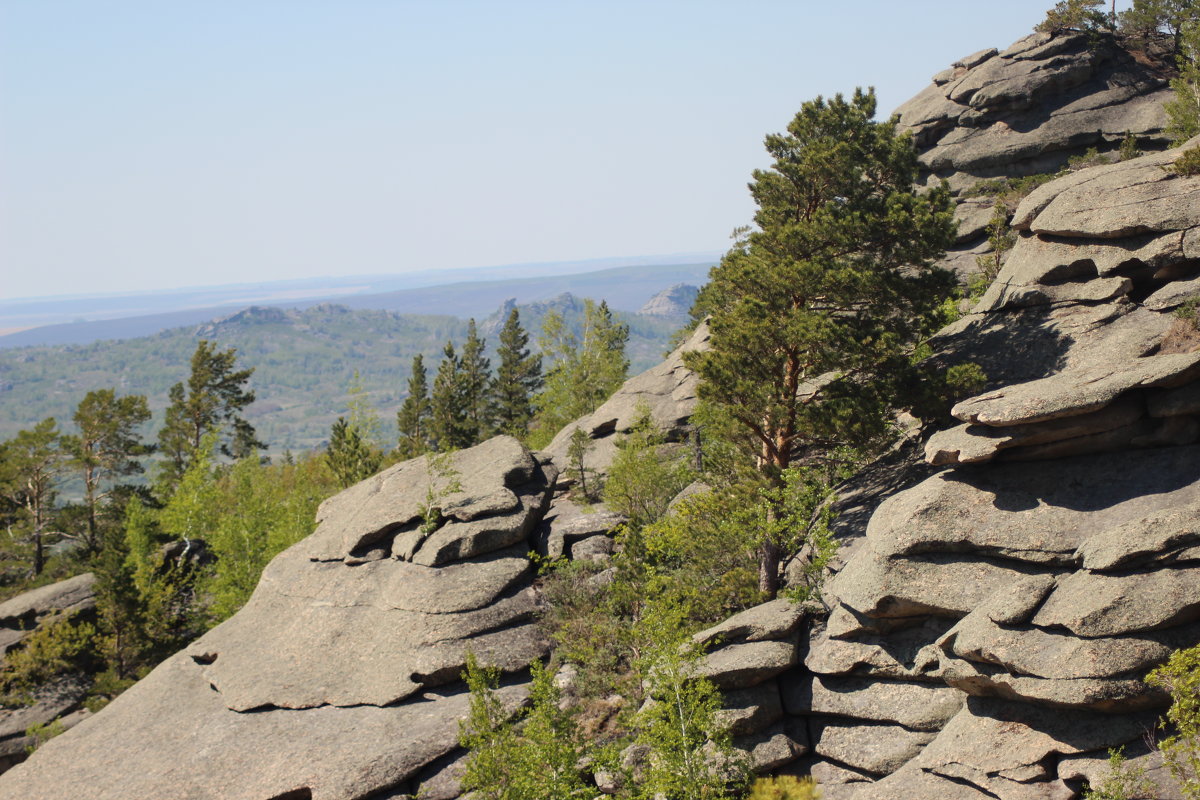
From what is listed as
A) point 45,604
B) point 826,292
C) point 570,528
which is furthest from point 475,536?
point 45,604

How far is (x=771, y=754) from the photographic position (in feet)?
67.9

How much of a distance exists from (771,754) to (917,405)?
1101 centimetres

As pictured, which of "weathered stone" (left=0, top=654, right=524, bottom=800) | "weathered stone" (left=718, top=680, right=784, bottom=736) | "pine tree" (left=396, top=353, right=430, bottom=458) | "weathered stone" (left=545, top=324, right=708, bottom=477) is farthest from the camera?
"pine tree" (left=396, top=353, right=430, bottom=458)

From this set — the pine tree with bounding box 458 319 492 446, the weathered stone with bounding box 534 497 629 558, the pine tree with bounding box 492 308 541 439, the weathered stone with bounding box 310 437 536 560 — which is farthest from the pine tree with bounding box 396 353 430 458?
the weathered stone with bounding box 534 497 629 558

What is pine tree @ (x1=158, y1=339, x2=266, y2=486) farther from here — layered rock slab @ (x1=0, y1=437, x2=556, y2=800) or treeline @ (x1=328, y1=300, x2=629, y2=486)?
layered rock slab @ (x1=0, y1=437, x2=556, y2=800)

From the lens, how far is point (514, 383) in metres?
82.5

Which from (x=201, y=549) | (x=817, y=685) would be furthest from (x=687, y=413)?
(x=201, y=549)

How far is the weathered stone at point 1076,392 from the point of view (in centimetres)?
1836

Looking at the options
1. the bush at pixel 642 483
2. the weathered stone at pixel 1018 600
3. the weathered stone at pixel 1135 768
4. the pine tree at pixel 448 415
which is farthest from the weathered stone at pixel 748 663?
the pine tree at pixel 448 415

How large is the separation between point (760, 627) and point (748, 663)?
4.32 ft

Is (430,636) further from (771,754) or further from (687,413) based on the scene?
(687,413)

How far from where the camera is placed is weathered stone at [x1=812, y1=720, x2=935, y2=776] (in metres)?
19.1

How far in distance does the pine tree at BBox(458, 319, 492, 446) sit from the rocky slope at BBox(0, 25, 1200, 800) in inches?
1713

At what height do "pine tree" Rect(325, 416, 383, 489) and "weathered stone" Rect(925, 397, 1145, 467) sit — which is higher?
"weathered stone" Rect(925, 397, 1145, 467)
